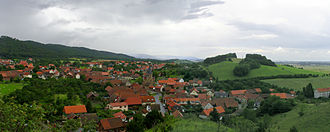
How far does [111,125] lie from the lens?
23.2 meters

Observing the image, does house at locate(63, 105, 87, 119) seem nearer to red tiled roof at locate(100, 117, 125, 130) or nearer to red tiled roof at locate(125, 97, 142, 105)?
red tiled roof at locate(100, 117, 125, 130)

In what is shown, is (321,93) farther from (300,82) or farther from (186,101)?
(186,101)

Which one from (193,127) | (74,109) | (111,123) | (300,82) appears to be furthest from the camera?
(300,82)

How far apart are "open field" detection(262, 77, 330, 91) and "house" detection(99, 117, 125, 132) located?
168ft

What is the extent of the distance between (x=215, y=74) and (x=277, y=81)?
20.0 metres

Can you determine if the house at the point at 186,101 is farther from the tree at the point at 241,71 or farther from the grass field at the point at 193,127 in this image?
the tree at the point at 241,71

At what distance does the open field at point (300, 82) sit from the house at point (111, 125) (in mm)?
51259

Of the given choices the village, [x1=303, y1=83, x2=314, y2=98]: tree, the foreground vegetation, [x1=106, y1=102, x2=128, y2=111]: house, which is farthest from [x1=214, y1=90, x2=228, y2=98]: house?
the foreground vegetation

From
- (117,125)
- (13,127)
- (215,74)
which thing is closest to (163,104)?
(117,125)

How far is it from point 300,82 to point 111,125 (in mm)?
58695

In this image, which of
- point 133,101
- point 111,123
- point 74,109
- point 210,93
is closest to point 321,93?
point 210,93

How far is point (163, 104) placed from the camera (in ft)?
127

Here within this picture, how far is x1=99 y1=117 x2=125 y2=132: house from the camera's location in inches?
902

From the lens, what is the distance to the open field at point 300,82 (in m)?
57.5
